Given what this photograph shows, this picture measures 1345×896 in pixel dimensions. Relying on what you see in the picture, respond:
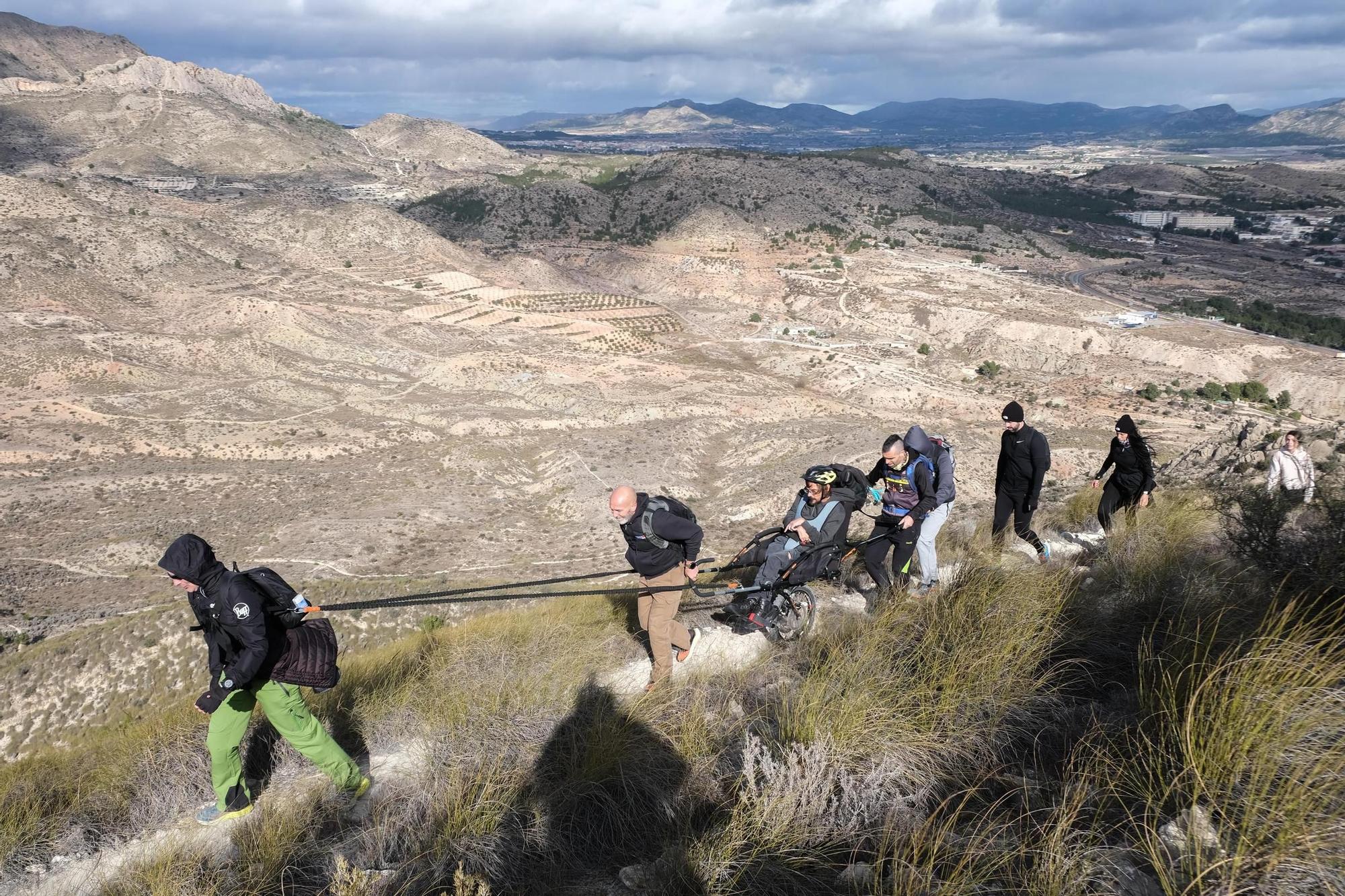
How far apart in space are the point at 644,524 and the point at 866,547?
8.62 ft

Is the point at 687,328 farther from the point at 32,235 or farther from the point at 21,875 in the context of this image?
the point at 21,875

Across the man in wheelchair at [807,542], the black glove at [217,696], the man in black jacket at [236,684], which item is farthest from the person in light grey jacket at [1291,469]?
the black glove at [217,696]

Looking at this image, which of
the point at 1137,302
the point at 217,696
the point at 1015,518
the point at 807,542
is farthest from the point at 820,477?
the point at 1137,302

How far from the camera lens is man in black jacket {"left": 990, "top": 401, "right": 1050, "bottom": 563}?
7.09 metres

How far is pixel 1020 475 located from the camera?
24.1 ft

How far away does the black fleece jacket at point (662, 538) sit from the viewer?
526 centimetres

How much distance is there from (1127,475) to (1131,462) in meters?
0.17

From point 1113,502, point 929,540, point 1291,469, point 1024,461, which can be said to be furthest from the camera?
point 1113,502

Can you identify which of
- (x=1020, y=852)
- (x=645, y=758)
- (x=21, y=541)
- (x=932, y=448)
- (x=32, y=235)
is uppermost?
(x=32, y=235)

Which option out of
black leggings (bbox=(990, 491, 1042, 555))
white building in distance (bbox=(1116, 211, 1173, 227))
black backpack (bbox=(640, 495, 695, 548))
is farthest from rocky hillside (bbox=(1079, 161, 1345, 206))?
black backpack (bbox=(640, 495, 695, 548))

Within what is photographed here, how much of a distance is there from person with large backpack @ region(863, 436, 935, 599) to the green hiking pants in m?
4.68

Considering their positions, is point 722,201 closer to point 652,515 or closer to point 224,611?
point 652,515

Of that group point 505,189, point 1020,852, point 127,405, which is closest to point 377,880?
point 1020,852

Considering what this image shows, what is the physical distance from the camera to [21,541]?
1856 cm
